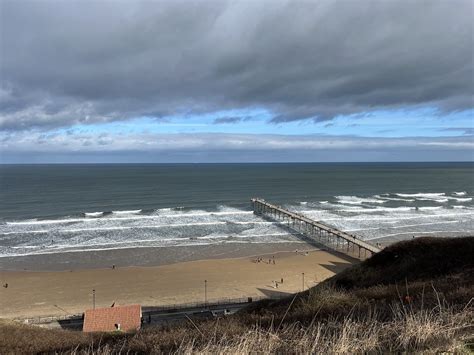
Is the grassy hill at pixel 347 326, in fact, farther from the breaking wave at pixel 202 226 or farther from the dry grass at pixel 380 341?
the breaking wave at pixel 202 226

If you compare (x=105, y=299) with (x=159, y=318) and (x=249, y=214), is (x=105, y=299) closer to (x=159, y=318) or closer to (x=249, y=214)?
(x=159, y=318)

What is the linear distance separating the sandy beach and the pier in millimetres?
2763

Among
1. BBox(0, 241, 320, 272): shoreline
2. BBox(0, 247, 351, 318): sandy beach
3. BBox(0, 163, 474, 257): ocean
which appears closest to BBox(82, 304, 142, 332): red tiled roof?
BBox(0, 247, 351, 318): sandy beach

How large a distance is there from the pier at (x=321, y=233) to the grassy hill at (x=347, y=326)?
17.8m

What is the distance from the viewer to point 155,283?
28.6 metres

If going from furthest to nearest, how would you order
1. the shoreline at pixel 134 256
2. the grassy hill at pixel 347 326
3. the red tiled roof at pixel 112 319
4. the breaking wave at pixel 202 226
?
the breaking wave at pixel 202 226, the shoreline at pixel 134 256, the red tiled roof at pixel 112 319, the grassy hill at pixel 347 326

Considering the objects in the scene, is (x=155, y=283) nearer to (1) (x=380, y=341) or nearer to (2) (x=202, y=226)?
(2) (x=202, y=226)

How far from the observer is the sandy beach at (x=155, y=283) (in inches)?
995

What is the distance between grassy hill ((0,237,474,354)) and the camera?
15.5ft

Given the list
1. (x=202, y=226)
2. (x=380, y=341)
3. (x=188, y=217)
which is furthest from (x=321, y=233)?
(x=380, y=341)

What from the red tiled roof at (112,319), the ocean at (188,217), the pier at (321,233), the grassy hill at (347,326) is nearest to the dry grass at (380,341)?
the grassy hill at (347,326)

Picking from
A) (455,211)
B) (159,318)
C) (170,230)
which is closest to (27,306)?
(159,318)

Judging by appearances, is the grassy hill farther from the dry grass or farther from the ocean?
the ocean

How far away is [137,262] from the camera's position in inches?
1339
